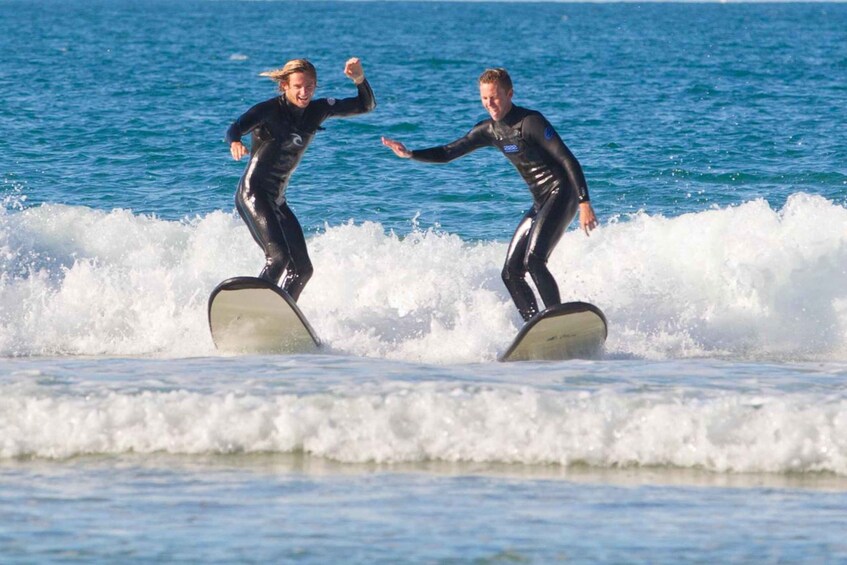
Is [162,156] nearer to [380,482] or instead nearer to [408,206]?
[408,206]

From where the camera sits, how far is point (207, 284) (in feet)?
39.4

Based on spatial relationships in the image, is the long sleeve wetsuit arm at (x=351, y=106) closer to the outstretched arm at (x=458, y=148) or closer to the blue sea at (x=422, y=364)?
the outstretched arm at (x=458, y=148)

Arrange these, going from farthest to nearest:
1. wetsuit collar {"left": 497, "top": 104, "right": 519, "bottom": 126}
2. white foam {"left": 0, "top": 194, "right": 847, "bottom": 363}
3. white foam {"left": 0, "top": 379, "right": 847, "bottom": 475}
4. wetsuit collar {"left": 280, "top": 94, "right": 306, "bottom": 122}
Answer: white foam {"left": 0, "top": 194, "right": 847, "bottom": 363} < wetsuit collar {"left": 280, "top": 94, "right": 306, "bottom": 122} < wetsuit collar {"left": 497, "top": 104, "right": 519, "bottom": 126} < white foam {"left": 0, "top": 379, "right": 847, "bottom": 475}

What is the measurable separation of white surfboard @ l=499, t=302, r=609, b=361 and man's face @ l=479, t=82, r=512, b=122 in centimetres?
139

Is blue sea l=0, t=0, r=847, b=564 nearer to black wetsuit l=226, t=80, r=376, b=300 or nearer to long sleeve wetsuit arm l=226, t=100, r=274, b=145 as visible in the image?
black wetsuit l=226, t=80, r=376, b=300

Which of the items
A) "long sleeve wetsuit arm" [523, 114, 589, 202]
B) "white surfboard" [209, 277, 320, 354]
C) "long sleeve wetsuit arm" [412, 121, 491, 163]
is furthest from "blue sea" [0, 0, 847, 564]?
"long sleeve wetsuit arm" [412, 121, 491, 163]

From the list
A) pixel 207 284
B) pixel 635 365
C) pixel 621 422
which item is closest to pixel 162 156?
pixel 207 284

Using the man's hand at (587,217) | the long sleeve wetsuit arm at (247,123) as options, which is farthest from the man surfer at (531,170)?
the long sleeve wetsuit arm at (247,123)

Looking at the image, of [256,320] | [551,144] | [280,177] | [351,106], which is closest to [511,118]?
[551,144]

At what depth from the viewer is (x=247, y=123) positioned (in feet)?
29.9

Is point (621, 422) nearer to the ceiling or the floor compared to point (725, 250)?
nearer to the floor

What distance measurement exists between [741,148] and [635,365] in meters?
12.1

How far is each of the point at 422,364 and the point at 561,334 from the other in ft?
3.25

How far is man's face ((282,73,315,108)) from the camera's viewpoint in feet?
30.2
